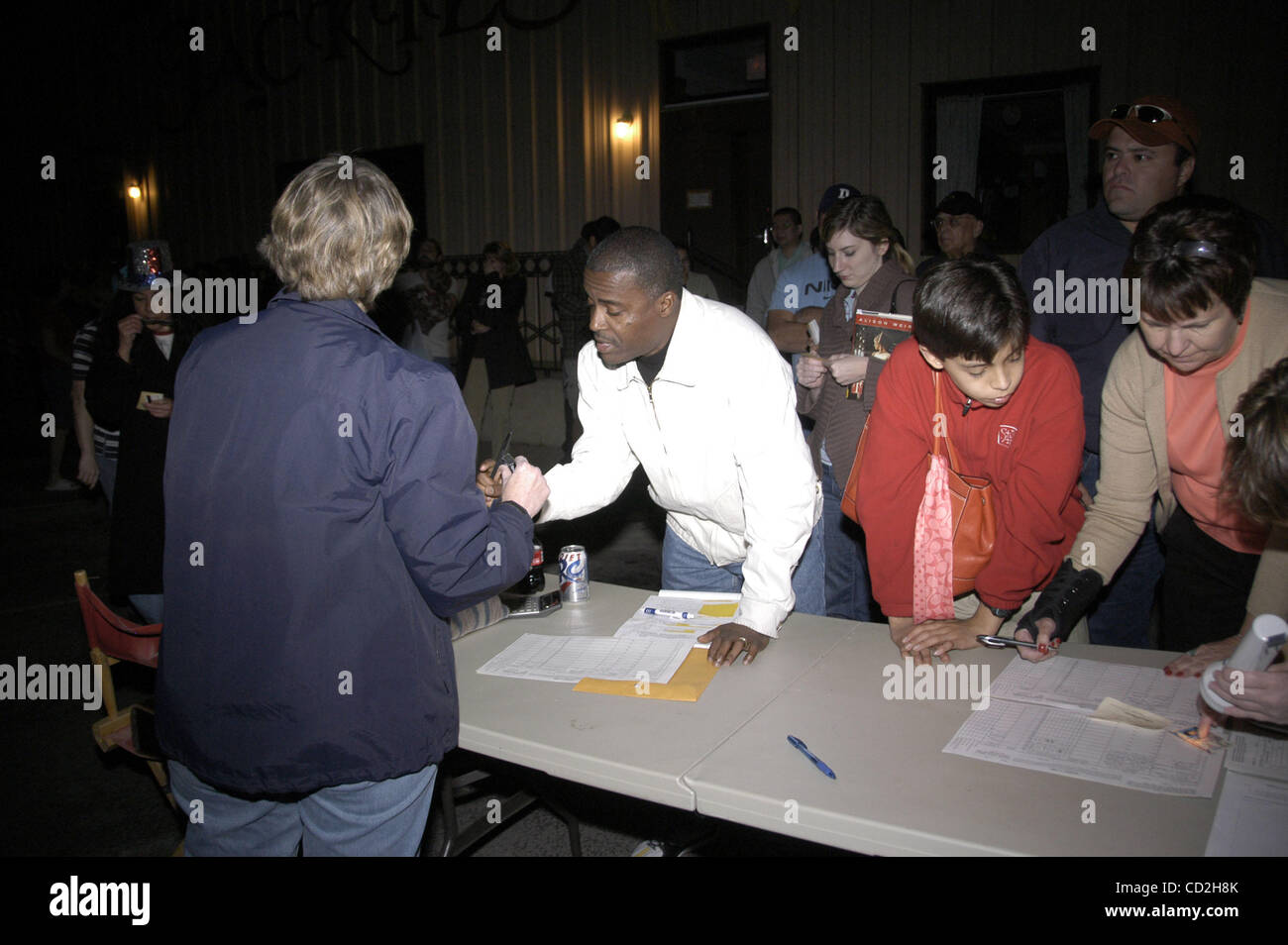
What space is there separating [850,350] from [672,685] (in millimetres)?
1771

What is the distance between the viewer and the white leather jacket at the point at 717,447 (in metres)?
2.27

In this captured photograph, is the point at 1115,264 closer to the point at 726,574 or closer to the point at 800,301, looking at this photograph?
the point at 726,574

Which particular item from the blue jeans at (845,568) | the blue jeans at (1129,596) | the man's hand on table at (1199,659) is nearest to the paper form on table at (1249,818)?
the man's hand on table at (1199,659)

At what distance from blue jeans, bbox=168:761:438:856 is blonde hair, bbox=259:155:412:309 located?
854 millimetres

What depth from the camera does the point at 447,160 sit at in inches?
446

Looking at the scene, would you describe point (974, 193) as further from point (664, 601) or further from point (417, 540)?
point (417, 540)

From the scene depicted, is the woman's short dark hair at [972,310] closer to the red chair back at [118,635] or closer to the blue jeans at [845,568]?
the blue jeans at [845,568]

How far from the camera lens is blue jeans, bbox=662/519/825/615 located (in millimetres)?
2764

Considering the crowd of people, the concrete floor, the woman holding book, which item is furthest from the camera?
the woman holding book

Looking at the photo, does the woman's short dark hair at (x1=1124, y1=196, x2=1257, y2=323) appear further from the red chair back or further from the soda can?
the red chair back

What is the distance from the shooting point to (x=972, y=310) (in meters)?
1.99

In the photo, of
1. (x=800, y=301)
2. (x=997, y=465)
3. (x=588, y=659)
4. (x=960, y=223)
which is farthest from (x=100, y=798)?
(x=960, y=223)

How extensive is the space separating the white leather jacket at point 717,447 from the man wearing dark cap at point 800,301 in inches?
81.4

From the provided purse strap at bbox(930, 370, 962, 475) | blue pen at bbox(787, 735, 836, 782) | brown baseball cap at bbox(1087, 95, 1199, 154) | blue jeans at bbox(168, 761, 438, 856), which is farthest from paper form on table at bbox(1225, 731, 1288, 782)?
brown baseball cap at bbox(1087, 95, 1199, 154)
